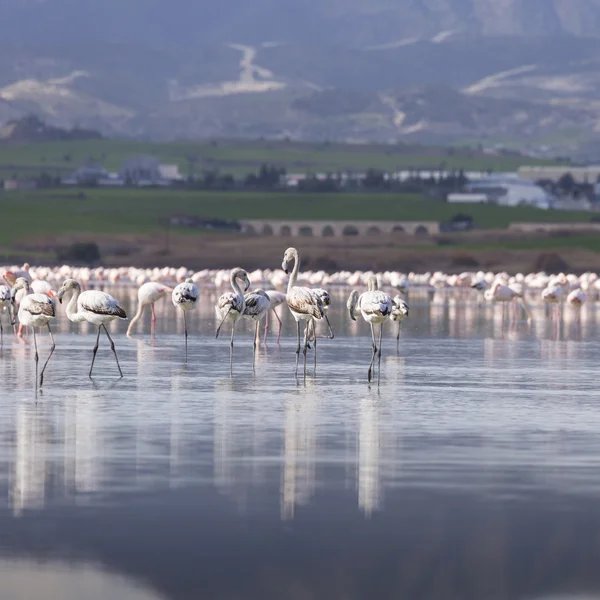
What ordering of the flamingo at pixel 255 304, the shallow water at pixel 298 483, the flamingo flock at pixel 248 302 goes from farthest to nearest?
the flamingo at pixel 255 304
the flamingo flock at pixel 248 302
the shallow water at pixel 298 483

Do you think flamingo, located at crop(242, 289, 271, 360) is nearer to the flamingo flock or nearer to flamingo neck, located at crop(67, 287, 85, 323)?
the flamingo flock

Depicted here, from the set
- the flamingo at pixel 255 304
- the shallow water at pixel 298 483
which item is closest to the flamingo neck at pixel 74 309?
the shallow water at pixel 298 483

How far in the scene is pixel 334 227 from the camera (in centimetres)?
14738

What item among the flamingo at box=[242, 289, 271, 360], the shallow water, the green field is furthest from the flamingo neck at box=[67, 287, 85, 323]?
the green field

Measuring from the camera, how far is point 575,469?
16375mm

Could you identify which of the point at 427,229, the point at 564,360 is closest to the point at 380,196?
the point at 427,229

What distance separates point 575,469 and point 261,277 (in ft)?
177

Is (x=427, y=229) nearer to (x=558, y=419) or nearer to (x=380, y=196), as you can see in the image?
(x=380, y=196)

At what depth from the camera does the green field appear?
13312cm

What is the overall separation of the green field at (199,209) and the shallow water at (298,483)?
99279mm

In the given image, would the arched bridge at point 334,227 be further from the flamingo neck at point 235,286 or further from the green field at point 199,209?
the flamingo neck at point 235,286

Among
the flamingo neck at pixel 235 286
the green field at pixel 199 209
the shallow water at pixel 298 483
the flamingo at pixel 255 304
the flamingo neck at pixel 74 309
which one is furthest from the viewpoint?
the green field at pixel 199 209

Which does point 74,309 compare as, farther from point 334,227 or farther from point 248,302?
point 334,227

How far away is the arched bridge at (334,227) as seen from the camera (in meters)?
144
